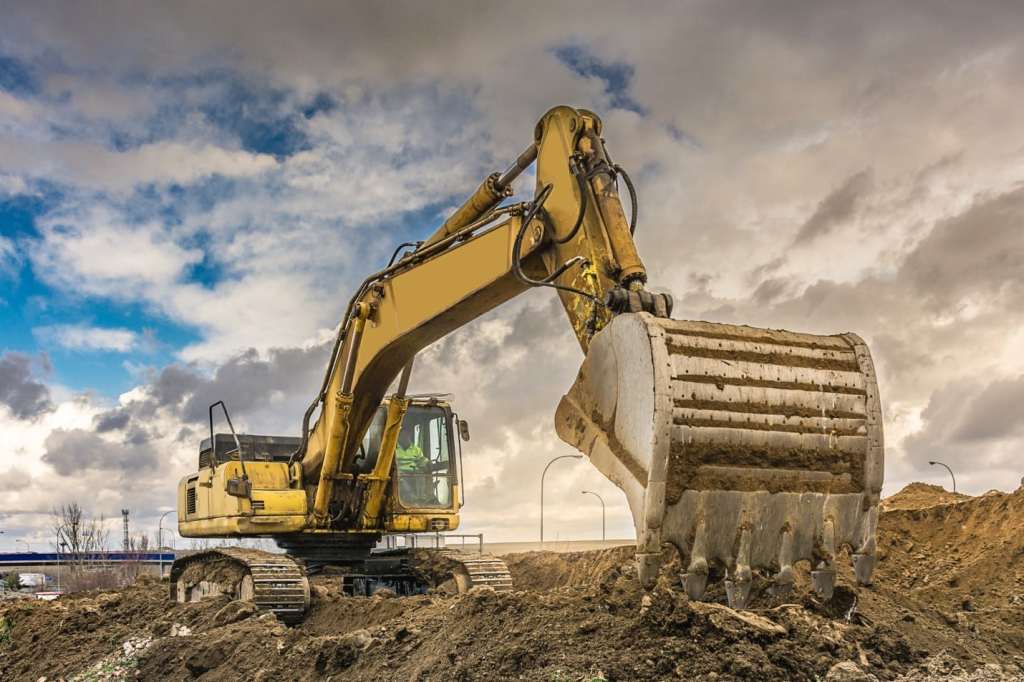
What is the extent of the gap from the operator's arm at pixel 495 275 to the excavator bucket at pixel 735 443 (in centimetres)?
65

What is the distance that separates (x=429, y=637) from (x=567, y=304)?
2963 millimetres

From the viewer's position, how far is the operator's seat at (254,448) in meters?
13.4

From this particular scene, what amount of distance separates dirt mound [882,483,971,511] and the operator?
7.53m

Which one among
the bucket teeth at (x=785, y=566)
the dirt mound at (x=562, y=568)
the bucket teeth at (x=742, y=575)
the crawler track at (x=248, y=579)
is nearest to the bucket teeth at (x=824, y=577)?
the bucket teeth at (x=785, y=566)

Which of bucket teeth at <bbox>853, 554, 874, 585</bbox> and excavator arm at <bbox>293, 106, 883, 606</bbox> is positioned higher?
excavator arm at <bbox>293, 106, 883, 606</bbox>

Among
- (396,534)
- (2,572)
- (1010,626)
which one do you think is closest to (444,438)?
(396,534)

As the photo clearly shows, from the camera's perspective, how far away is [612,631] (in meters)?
7.02

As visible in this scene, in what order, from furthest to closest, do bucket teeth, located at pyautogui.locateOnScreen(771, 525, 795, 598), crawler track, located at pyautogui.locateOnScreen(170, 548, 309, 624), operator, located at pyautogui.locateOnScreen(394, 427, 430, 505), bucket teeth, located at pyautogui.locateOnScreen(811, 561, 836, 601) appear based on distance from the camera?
operator, located at pyautogui.locateOnScreen(394, 427, 430, 505)
crawler track, located at pyautogui.locateOnScreen(170, 548, 309, 624)
bucket teeth, located at pyautogui.locateOnScreen(811, 561, 836, 601)
bucket teeth, located at pyautogui.locateOnScreen(771, 525, 795, 598)

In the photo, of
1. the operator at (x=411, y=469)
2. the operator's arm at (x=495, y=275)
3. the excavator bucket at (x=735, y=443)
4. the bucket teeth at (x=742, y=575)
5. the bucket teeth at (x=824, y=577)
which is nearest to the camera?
the excavator bucket at (x=735, y=443)

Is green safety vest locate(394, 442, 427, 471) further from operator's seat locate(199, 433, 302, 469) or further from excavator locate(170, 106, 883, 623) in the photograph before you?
operator's seat locate(199, 433, 302, 469)

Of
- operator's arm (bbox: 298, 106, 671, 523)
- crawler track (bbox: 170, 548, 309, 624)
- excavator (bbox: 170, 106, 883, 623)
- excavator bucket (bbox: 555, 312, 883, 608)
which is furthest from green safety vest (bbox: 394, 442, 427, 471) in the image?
excavator bucket (bbox: 555, 312, 883, 608)

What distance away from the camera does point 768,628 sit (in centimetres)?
689

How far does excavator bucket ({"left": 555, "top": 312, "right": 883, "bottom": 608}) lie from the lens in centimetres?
615

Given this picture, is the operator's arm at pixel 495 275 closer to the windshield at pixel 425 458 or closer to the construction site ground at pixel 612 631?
the windshield at pixel 425 458
